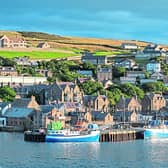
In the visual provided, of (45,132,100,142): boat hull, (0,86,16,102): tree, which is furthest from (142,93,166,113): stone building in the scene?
(45,132,100,142): boat hull

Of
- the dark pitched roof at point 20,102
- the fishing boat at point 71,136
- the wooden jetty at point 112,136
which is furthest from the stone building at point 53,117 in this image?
the fishing boat at point 71,136

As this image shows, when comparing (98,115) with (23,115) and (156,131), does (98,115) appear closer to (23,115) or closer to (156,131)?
(23,115)

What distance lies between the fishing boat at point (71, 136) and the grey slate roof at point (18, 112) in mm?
8329

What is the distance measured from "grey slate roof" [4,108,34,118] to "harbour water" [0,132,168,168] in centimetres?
858

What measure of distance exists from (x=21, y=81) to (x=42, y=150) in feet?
115

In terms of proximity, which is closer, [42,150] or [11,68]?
[42,150]

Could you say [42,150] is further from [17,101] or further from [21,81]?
[21,81]

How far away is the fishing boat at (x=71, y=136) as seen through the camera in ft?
138

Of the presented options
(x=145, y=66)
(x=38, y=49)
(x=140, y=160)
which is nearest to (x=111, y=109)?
(x=140, y=160)

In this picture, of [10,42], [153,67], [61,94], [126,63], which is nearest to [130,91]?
[61,94]

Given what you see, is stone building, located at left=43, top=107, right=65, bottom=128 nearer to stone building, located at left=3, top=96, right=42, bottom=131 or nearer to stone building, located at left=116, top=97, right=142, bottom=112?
stone building, located at left=3, top=96, right=42, bottom=131

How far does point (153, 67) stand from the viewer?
9069cm

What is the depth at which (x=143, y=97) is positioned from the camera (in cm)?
6444

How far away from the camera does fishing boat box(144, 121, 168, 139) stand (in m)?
47.4
